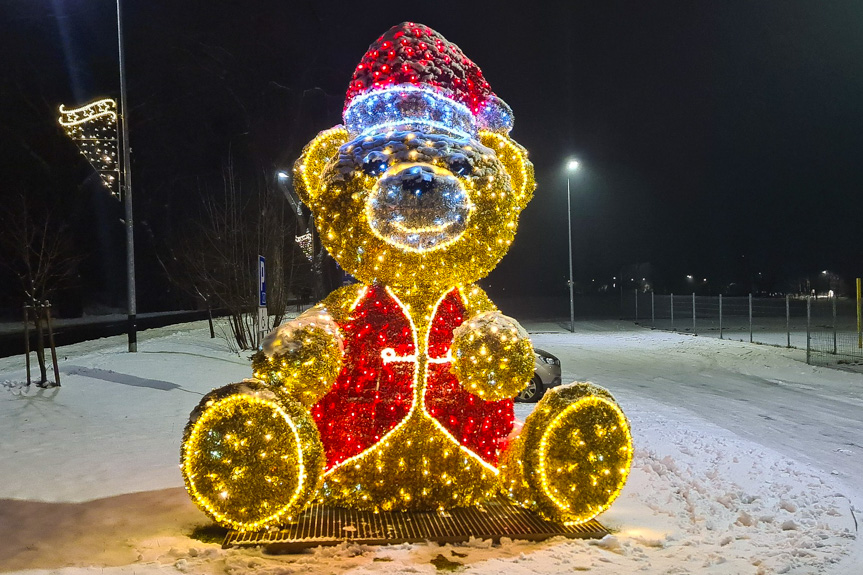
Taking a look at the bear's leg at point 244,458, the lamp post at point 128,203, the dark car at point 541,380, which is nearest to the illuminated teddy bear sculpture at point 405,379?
the bear's leg at point 244,458

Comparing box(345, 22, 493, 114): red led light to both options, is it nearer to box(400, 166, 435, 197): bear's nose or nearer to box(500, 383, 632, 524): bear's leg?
box(400, 166, 435, 197): bear's nose

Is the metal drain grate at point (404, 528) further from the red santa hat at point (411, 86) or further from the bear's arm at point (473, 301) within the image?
the red santa hat at point (411, 86)

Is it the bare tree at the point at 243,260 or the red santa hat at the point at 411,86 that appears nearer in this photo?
the red santa hat at the point at 411,86

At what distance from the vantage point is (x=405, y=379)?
4.02 metres

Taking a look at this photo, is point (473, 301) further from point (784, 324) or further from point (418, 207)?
point (784, 324)

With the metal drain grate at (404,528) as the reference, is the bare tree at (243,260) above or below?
above

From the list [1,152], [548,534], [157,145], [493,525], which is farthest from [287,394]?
[157,145]

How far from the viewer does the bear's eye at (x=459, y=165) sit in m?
3.94

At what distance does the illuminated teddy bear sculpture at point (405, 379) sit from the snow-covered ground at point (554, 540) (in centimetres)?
44

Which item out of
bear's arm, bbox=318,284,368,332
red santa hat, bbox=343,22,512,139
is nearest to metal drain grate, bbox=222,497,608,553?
bear's arm, bbox=318,284,368,332

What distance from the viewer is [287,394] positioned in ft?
12.0

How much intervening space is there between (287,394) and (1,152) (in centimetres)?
3378

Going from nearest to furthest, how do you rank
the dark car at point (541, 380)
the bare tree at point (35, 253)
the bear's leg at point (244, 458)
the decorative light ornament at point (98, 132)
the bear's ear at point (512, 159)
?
the bear's leg at point (244, 458) → the bear's ear at point (512, 159) → the dark car at point (541, 380) → the bare tree at point (35, 253) → the decorative light ornament at point (98, 132)

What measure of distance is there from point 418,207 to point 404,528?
2.07m
